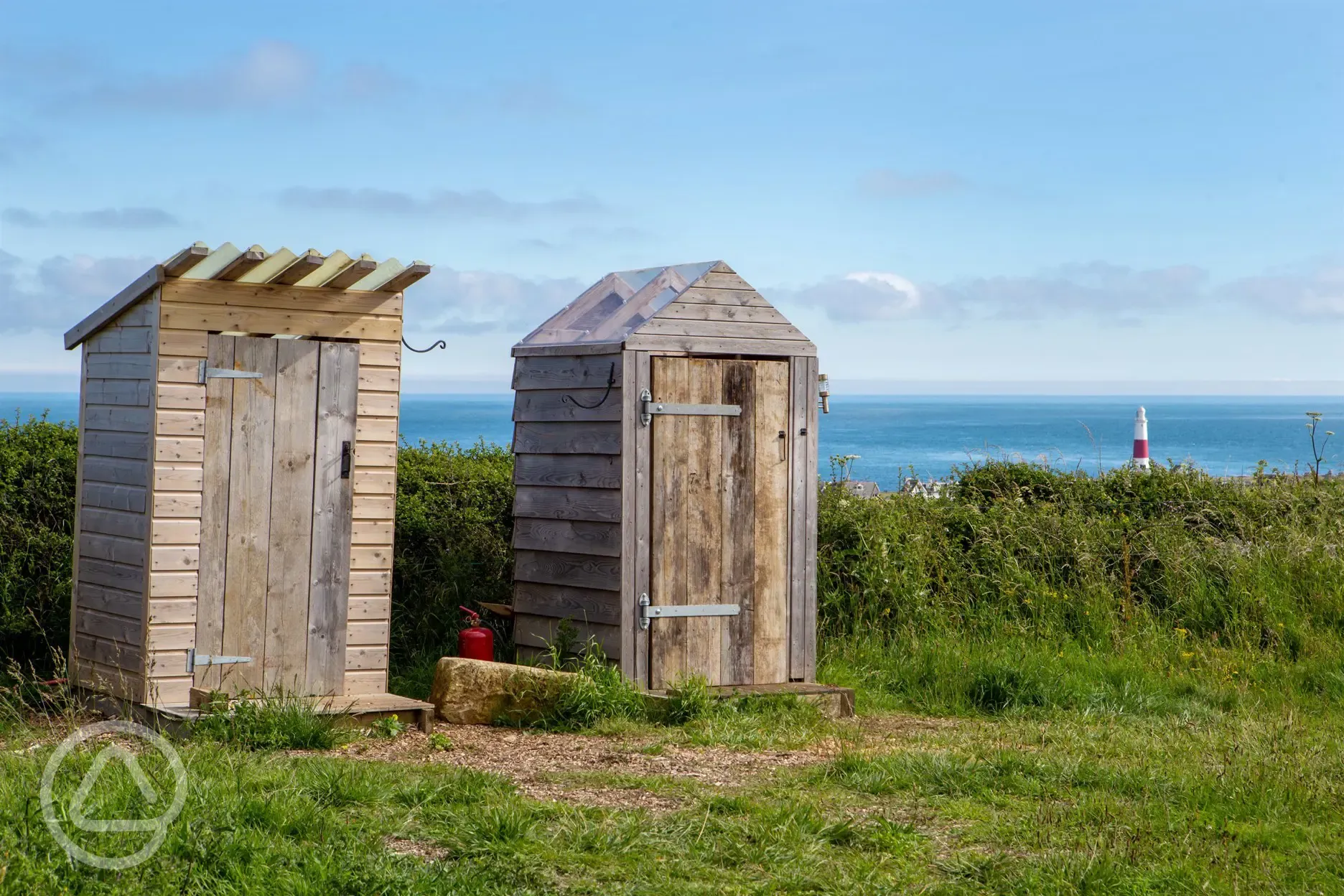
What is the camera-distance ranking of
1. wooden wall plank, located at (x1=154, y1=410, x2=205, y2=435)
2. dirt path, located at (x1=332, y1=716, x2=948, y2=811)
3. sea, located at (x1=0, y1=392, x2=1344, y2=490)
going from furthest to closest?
sea, located at (x1=0, y1=392, x2=1344, y2=490)
wooden wall plank, located at (x1=154, y1=410, x2=205, y2=435)
dirt path, located at (x1=332, y1=716, x2=948, y2=811)

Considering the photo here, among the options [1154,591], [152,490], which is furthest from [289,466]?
[1154,591]

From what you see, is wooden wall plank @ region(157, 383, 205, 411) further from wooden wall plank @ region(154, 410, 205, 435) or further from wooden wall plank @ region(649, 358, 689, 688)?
wooden wall plank @ region(649, 358, 689, 688)

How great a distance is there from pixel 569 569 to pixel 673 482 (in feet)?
2.76

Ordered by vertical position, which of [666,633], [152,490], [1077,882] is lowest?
[1077,882]

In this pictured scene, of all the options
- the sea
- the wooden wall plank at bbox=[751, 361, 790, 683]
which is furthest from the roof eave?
the sea

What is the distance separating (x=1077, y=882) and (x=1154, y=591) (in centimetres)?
566

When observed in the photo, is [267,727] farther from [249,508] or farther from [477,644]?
[477,644]

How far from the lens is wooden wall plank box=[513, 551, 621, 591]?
7.16m

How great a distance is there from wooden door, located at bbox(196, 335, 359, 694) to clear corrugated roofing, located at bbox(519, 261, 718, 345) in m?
1.36

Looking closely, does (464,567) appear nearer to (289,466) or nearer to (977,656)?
(289,466)

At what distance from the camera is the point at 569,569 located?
7.41m

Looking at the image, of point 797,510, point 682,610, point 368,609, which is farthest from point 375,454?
point 797,510

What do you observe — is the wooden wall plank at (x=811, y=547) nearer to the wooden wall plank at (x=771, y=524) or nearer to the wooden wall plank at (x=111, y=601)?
the wooden wall plank at (x=771, y=524)

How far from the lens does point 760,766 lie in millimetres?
5887
